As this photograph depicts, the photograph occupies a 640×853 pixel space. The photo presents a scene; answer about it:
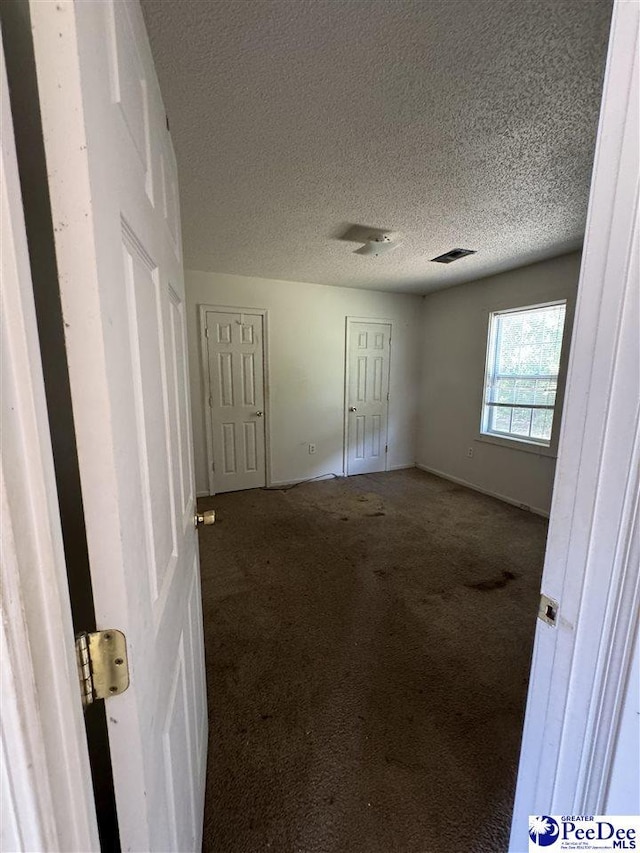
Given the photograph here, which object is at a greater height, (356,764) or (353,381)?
(353,381)

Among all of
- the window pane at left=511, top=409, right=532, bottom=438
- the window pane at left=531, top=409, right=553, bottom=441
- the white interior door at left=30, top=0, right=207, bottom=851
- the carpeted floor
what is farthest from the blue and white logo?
the window pane at left=511, top=409, right=532, bottom=438

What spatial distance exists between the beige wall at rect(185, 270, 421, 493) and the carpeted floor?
4.38 feet

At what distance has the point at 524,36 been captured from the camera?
42.6 inches

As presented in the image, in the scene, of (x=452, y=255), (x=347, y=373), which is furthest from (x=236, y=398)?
(x=452, y=255)

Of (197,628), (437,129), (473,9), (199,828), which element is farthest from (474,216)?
(199,828)

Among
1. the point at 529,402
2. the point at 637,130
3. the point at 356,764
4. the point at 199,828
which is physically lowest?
the point at 356,764

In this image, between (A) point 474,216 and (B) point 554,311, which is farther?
(B) point 554,311

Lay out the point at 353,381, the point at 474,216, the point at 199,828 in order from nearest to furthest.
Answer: the point at 199,828 < the point at 474,216 < the point at 353,381

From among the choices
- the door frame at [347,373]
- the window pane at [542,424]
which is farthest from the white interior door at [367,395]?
the window pane at [542,424]

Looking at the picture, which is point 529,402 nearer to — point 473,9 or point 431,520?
point 431,520

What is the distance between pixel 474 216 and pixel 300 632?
2.77 metres

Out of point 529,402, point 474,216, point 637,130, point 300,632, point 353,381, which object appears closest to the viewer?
point 637,130

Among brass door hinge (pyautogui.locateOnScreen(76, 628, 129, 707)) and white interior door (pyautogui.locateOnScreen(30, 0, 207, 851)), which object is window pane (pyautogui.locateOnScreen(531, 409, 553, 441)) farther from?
brass door hinge (pyautogui.locateOnScreen(76, 628, 129, 707))

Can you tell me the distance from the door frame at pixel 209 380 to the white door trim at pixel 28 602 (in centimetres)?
352
